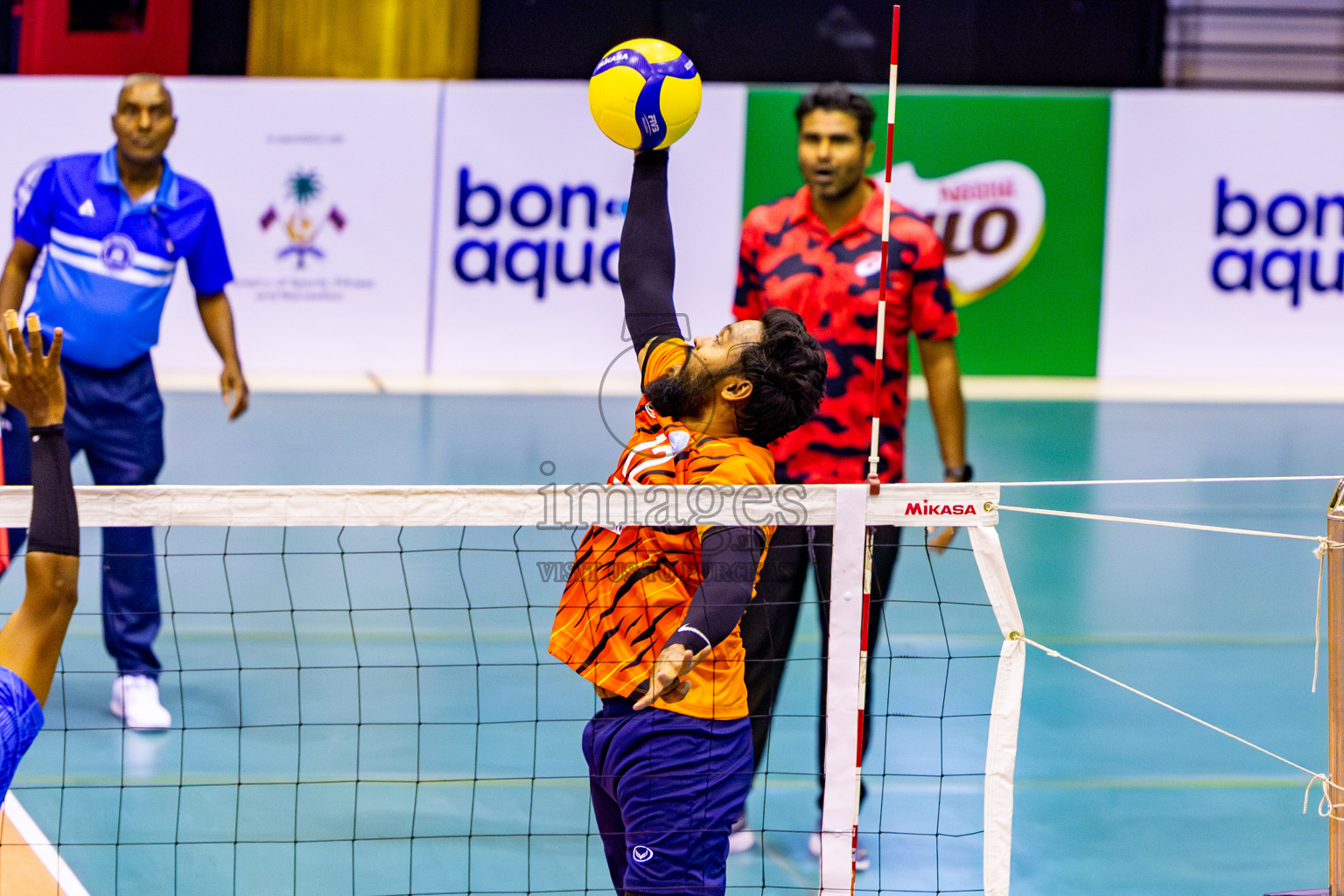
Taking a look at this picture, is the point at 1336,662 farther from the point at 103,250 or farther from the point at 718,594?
the point at 103,250

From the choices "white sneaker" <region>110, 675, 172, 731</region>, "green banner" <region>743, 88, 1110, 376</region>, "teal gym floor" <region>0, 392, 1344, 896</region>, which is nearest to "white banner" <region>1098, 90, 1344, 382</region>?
"green banner" <region>743, 88, 1110, 376</region>

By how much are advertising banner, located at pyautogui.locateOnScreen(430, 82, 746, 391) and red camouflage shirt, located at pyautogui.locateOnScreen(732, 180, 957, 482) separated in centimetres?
692

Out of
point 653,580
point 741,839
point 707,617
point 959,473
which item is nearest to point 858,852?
point 741,839

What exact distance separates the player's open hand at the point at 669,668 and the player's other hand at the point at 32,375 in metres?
1.13

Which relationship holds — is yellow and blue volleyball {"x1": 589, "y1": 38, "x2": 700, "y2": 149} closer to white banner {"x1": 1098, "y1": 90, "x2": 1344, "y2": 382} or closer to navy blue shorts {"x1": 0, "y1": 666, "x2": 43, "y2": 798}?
navy blue shorts {"x1": 0, "y1": 666, "x2": 43, "y2": 798}

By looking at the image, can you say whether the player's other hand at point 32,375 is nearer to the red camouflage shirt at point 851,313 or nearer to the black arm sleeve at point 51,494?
the black arm sleeve at point 51,494

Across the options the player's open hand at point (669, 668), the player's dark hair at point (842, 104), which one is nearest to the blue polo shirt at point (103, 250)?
the player's dark hair at point (842, 104)

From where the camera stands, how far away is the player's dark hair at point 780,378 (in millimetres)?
2934

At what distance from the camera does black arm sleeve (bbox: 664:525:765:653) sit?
273 centimetres

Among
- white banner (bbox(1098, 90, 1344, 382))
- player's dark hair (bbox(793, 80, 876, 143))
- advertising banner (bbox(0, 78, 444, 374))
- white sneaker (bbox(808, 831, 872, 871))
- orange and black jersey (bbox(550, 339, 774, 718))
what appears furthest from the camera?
white banner (bbox(1098, 90, 1344, 382))

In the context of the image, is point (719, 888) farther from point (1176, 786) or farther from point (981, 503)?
point (1176, 786)

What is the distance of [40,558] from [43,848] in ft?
6.58

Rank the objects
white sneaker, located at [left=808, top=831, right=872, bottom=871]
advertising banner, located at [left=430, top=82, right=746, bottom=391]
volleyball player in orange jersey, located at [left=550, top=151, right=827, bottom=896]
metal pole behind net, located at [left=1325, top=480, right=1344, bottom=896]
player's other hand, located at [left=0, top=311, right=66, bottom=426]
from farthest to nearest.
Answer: advertising banner, located at [left=430, top=82, right=746, bottom=391] < white sneaker, located at [left=808, top=831, right=872, bottom=871] < metal pole behind net, located at [left=1325, top=480, right=1344, bottom=896] < volleyball player in orange jersey, located at [left=550, top=151, right=827, bottom=896] < player's other hand, located at [left=0, top=311, right=66, bottom=426]

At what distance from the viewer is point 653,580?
9.77ft
